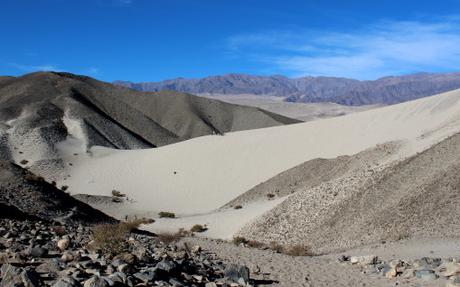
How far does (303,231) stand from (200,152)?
2755 centimetres

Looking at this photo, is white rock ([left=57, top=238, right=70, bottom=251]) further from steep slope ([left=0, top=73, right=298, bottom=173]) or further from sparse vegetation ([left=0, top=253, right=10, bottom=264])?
steep slope ([left=0, top=73, right=298, bottom=173])

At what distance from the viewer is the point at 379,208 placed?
19.7 m

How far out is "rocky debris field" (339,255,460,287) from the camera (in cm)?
1159

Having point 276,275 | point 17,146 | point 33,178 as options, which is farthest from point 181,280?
point 17,146

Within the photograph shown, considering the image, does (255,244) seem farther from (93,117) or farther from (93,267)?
(93,117)

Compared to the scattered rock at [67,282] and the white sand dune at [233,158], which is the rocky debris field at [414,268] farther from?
the white sand dune at [233,158]

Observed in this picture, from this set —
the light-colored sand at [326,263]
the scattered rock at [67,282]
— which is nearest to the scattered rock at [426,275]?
the light-colored sand at [326,263]

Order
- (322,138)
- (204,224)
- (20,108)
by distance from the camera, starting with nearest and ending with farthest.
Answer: (204,224) → (322,138) → (20,108)

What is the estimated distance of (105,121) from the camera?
80375mm

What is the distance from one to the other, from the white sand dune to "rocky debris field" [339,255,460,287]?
21.7 meters

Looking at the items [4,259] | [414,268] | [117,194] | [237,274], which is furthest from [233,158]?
[4,259]

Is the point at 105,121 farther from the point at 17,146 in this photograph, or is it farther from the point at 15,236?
the point at 15,236

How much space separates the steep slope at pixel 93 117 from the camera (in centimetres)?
6200

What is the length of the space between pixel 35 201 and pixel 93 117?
60.5 metres
